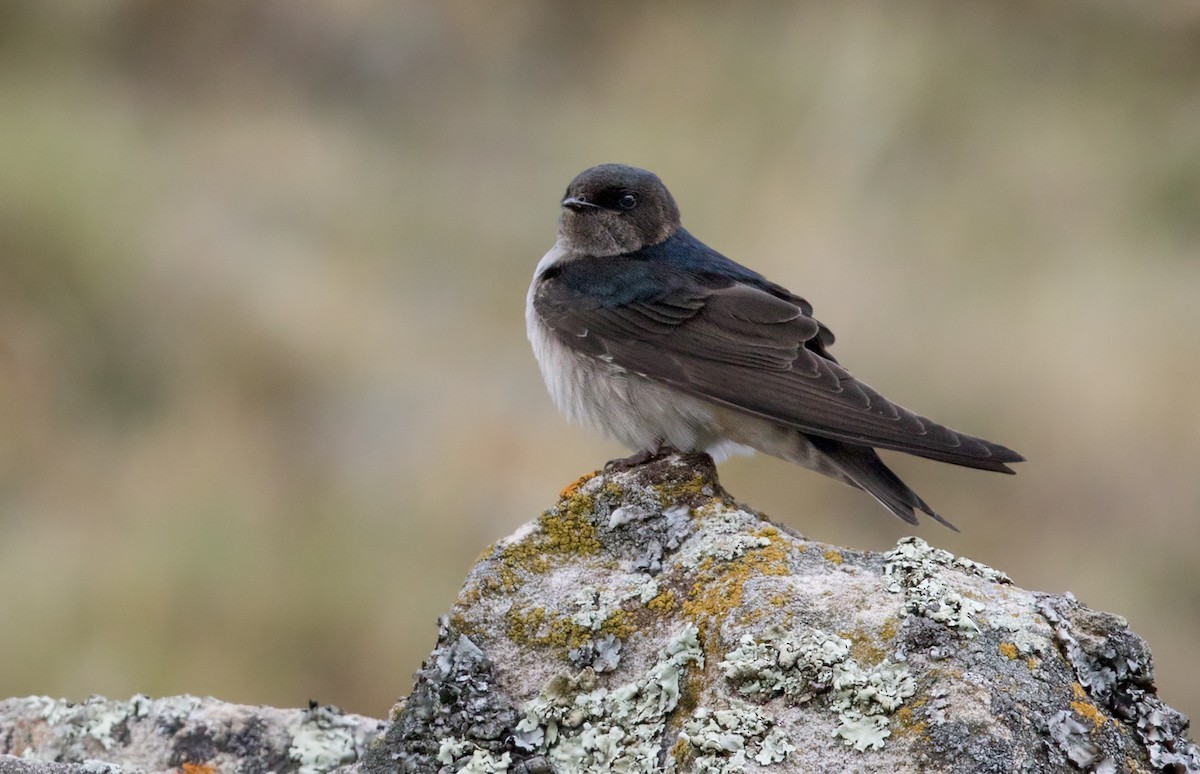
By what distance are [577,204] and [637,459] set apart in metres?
1.73

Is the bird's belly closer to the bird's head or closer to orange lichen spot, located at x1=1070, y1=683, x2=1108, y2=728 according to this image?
the bird's head

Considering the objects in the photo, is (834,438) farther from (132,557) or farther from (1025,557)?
(132,557)

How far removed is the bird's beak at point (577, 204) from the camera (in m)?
5.72

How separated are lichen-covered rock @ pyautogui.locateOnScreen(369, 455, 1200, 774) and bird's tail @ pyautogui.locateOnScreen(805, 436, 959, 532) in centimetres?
92

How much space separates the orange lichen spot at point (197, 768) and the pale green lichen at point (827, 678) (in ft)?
4.66

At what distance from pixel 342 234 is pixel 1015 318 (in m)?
4.55

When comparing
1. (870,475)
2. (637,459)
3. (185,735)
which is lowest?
(185,735)

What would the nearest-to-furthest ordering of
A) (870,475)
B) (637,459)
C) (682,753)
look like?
1. (682,753)
2. (637,459)
3. (870,475)

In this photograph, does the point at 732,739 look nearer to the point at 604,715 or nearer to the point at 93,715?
the point at 604,715

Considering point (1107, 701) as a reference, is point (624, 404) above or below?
above

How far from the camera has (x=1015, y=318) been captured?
910 centimetres

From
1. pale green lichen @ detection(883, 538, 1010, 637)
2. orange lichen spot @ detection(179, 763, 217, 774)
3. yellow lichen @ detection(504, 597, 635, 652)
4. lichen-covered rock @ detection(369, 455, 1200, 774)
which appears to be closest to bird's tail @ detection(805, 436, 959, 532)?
lichen-covered rock @ detection(369, 455, 1200, 774)

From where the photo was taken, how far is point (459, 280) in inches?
382

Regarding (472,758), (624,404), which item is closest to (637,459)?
(624,404)
